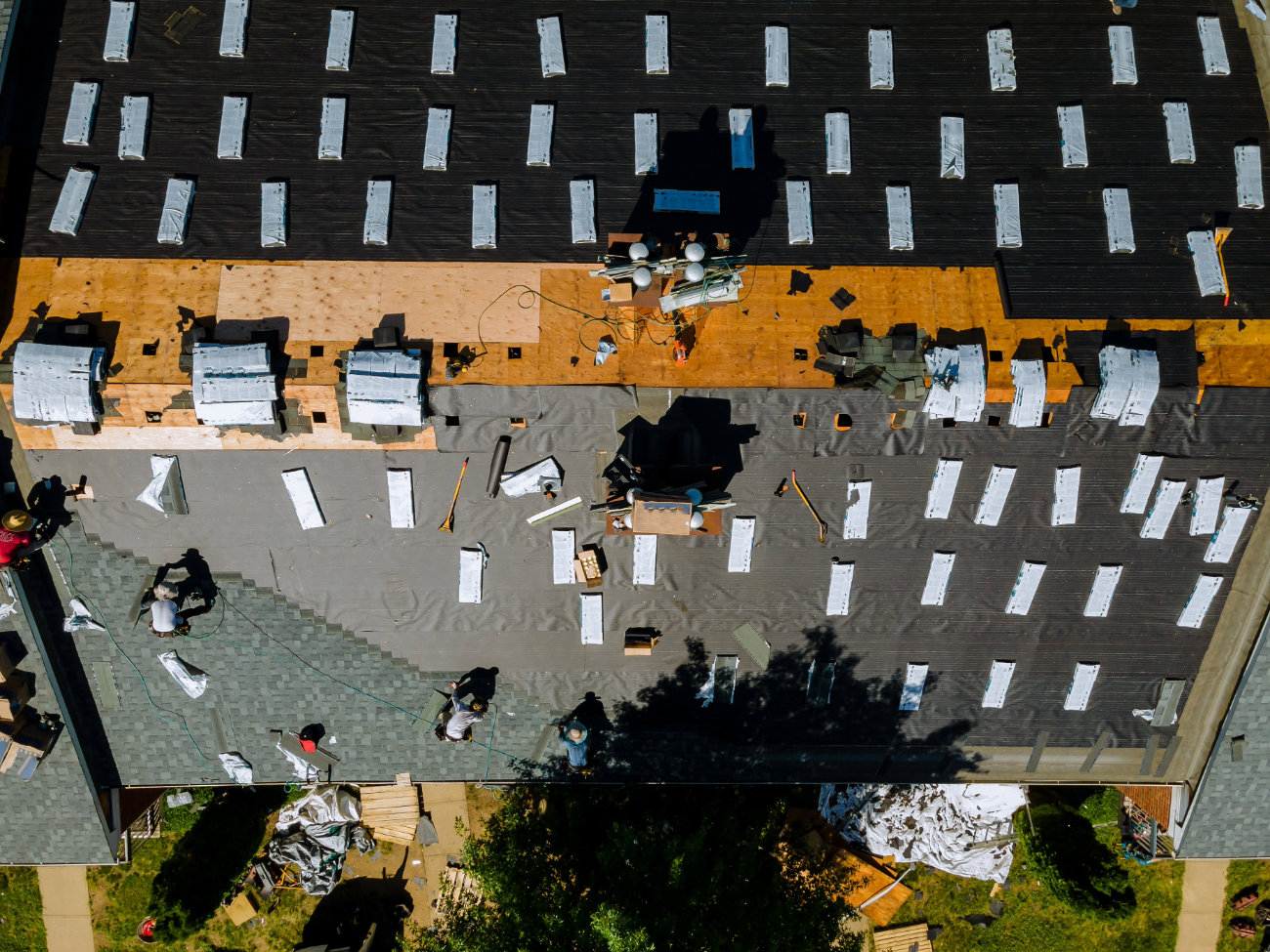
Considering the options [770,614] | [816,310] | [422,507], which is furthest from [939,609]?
[422,507]

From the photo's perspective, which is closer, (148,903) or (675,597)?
(675,597)

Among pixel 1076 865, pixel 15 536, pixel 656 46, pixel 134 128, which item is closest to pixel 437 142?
pixel 656 46

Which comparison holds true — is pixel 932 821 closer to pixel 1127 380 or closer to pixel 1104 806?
pixel 1104 806

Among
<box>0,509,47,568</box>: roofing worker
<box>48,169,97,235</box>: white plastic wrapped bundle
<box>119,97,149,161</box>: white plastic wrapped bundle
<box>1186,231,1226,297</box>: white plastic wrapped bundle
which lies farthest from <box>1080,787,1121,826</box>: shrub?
<box>48,169,97,235</box>: white plastic wrapped bundle

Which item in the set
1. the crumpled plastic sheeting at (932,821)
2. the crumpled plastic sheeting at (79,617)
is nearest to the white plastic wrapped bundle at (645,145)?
the crumpled plastic sheeting at (79,617)

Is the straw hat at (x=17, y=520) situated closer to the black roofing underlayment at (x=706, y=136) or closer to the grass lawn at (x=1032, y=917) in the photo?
the black roofing underlayment at (x=706, y=136)

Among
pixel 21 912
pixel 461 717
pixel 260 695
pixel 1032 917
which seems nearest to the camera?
pixel 461 717

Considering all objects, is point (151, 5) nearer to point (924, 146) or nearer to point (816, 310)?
point (816, 310)
